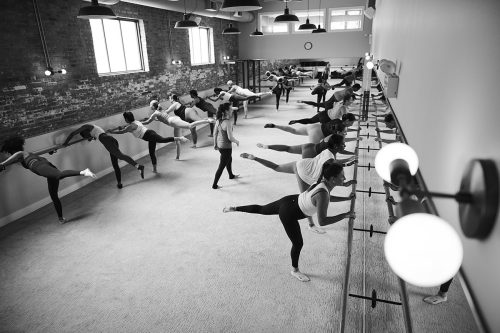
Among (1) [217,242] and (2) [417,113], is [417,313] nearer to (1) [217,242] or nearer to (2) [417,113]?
(2) [417,113]

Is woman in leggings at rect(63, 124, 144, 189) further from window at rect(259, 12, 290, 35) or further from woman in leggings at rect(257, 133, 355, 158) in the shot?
window at rect(259, 12, 290, 35)

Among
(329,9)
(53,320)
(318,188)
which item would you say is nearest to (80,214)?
(53,320)

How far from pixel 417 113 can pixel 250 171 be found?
4.80 metres

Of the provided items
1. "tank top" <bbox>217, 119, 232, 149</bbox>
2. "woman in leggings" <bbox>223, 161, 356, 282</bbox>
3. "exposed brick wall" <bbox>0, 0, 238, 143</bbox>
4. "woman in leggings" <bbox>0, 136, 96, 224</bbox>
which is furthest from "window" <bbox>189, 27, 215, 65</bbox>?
"woman in leggings" <bbox>223, 161, 356, 282</bbox>

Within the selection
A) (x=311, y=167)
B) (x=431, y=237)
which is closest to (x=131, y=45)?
(x=311, y=167)

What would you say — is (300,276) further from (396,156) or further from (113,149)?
(113,149)

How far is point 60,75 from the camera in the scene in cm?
621

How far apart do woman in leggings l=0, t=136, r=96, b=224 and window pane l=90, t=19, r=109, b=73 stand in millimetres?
2835

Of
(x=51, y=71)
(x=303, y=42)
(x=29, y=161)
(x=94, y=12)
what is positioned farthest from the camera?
(x=303, y=42)

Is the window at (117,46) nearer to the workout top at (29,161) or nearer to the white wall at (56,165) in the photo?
the white wall at (56,165)

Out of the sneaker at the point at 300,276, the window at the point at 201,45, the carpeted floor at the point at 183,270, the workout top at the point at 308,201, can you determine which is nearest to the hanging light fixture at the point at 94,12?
the carpeted floor at the point at 183,270

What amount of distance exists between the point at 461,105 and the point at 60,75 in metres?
6.75

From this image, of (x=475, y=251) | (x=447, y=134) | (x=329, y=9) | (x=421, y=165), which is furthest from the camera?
(x=329, y=9)

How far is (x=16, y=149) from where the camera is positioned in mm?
5066
